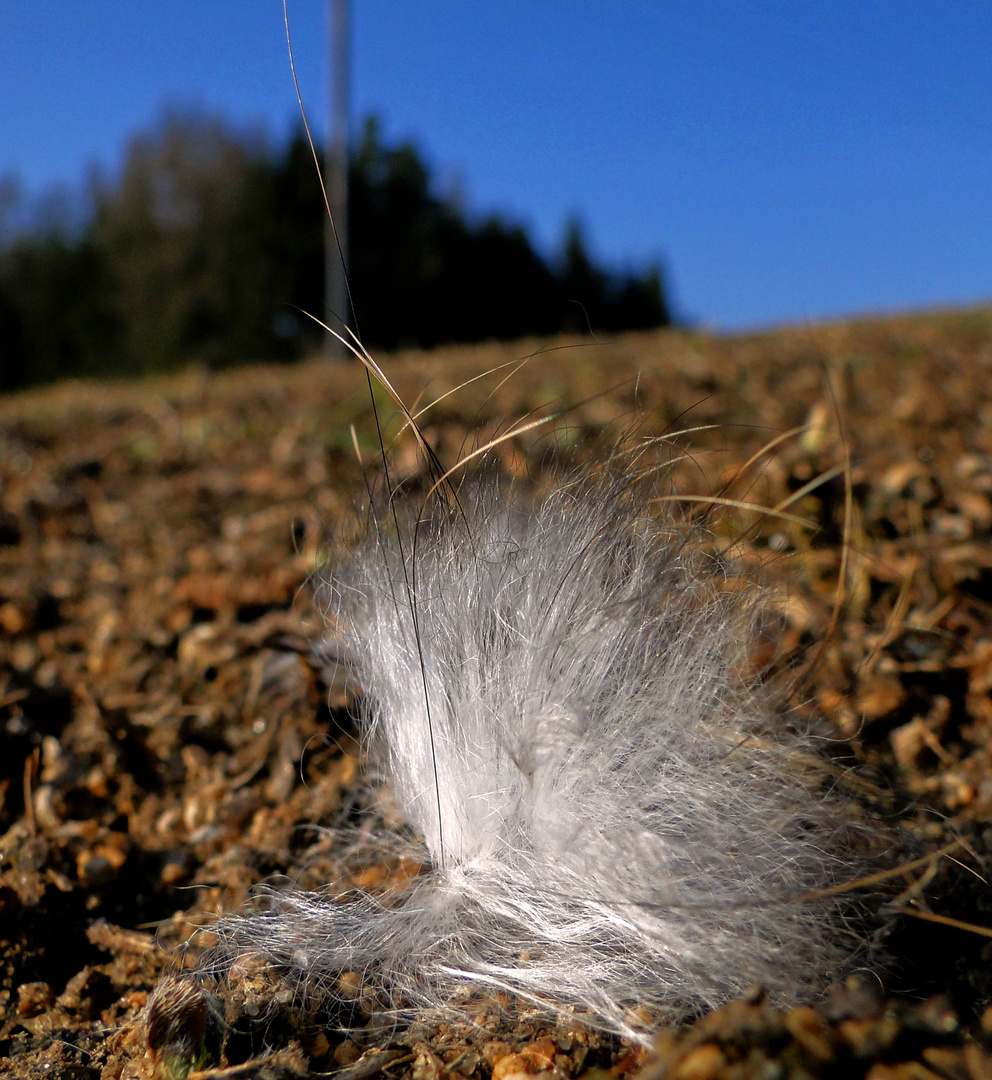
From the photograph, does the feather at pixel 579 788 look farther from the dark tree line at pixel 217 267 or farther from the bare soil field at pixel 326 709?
the dark tree line at pixel 217 267

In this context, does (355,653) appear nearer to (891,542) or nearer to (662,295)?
(891,542)

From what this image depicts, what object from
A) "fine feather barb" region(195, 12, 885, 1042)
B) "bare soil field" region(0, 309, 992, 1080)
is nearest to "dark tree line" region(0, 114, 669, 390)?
"bare soil field" region(0, 309, 992, 1080)

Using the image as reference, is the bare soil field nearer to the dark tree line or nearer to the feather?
the feather

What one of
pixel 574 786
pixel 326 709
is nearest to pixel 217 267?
pixel 326 709

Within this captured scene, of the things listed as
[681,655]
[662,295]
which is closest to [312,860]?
[681,655]

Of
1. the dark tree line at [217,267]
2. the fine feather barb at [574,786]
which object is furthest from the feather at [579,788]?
the dark tree line at [217,267]

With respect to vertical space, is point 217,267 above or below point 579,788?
above

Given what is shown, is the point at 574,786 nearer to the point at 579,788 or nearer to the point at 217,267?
the point at 579,788
